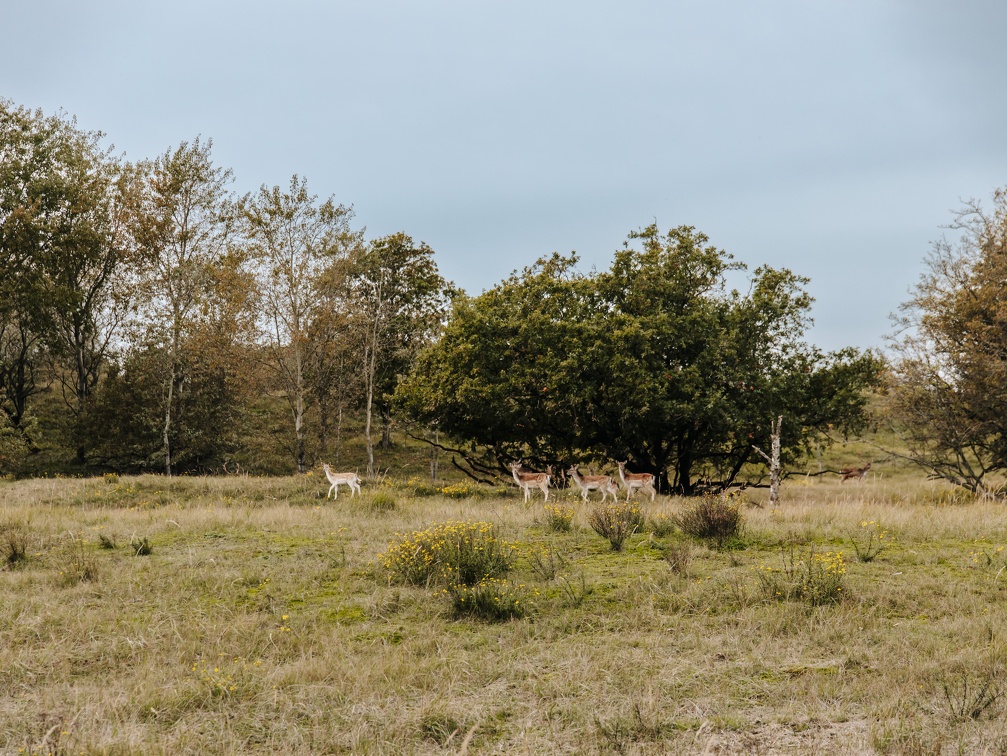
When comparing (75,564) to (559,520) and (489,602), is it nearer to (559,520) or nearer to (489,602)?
(489,602)

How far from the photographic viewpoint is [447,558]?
10.5 metres

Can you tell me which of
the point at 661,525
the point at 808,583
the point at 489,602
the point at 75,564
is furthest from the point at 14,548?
the point at 808,583

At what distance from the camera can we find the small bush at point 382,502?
17.4 metres

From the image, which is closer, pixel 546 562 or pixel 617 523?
pixel 546 562

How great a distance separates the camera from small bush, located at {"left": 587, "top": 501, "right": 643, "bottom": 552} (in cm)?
1228

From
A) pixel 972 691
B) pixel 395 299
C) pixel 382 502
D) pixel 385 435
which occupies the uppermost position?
pixel 395 299

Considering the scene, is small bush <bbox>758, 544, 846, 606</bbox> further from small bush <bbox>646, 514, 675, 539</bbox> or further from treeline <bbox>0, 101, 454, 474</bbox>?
treeline <bbox>0, 101, 454, 474</bbox>

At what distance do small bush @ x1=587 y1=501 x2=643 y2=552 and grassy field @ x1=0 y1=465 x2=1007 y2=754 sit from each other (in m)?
0.25

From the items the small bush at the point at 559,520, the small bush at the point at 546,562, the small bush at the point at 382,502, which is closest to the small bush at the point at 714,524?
the small bush at the point at 559,520

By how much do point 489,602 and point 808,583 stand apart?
4.01 metres

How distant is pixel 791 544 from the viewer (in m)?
12.1

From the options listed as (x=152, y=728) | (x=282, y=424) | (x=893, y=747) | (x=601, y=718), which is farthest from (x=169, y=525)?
(x=282, y=424)

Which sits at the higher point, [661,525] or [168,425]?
[168,425]

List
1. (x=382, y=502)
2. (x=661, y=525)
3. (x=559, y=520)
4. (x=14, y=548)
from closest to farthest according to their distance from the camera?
(x=14, y=548) → (x=661, y=525) → (x=559, y=520) → (x=382, y=502)
